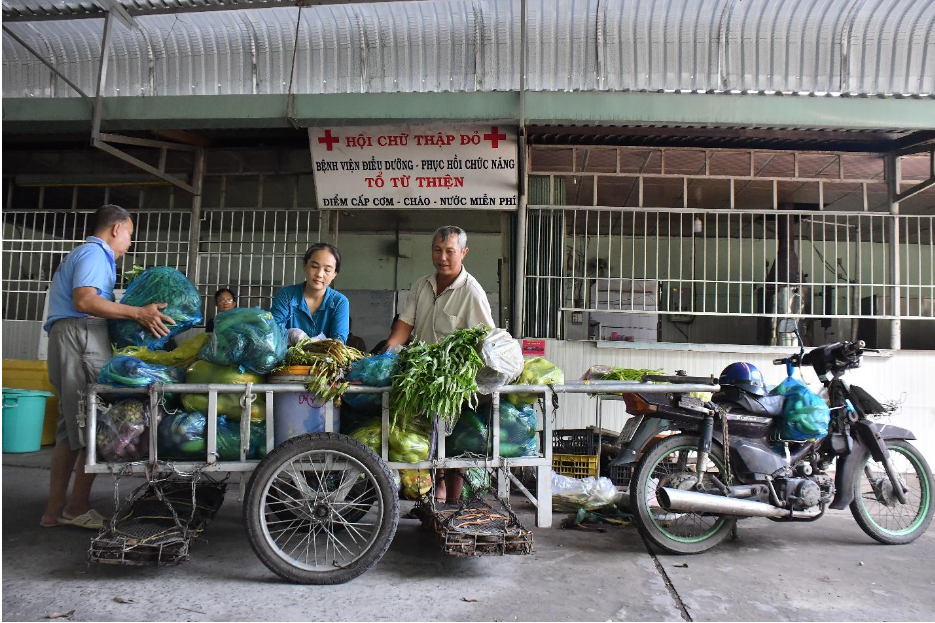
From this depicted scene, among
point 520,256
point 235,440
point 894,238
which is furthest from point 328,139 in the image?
point 894,238

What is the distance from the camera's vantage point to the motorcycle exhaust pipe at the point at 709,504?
3498 mm

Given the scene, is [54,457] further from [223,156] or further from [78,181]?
[78,181]

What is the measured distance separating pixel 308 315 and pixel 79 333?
51.3 inches

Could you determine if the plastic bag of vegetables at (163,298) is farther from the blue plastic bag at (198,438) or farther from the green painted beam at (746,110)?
the green painted beam at (746,110)

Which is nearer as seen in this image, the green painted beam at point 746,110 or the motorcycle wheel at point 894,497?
the motorcycle wheel at point 894,497

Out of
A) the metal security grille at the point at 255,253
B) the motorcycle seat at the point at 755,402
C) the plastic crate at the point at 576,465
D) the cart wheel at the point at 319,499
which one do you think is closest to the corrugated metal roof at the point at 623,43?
the metal security grille at the point at 255,253

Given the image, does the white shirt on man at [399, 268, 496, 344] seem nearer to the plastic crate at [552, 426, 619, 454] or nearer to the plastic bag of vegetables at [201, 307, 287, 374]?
the plastic bag of vegetables at [201, 307, 287, 374]

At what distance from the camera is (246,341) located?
307 centimetres

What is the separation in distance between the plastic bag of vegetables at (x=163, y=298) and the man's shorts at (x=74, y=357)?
264mm

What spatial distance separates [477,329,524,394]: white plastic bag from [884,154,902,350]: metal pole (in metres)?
5.68

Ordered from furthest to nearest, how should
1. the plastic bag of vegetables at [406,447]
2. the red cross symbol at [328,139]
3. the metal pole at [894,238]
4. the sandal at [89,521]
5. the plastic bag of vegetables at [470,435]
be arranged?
the metal pole at [894,238], the red cross symbol at [328,139], the sandal at [89,521], the plastic bag of vegetables at [470,435], the plastic bag of vegetables at [406,447]

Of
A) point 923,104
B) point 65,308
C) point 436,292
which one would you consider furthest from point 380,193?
point 923,104

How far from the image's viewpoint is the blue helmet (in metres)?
3.89

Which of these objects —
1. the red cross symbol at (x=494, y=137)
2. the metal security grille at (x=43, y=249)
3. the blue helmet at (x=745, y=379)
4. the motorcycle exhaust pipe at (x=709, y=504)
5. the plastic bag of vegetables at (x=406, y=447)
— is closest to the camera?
the plastic bag of vegetables at (x=406, y=447)
